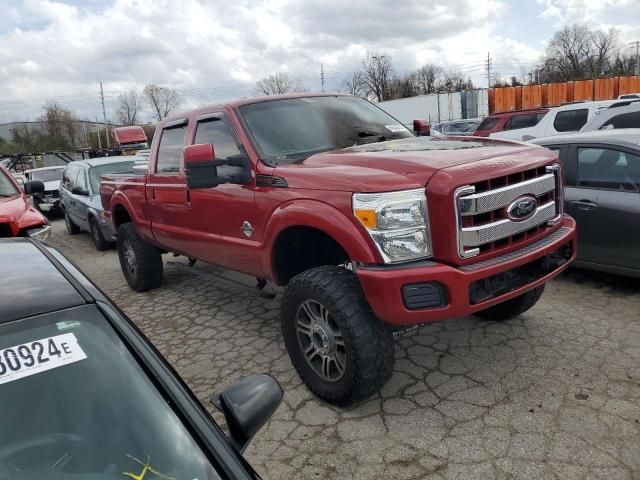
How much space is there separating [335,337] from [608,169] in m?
3.43

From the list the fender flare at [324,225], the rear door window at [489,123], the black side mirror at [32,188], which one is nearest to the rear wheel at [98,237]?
the black side mirror at [32,188]

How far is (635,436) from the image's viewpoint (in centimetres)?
279

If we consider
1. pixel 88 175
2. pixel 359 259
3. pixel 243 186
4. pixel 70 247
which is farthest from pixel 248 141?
pixel 70 247

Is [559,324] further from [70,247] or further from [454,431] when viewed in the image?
[70,247]

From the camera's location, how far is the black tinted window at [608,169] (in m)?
4.69

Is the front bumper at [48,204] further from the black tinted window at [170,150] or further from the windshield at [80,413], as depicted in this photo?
the windshield at [80,413]

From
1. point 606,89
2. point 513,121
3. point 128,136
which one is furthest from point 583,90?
point 128,136

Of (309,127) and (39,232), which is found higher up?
(309,127)

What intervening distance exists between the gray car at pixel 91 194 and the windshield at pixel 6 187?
1.93 metres

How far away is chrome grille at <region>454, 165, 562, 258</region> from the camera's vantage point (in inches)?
113

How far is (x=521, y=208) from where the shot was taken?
3135mm

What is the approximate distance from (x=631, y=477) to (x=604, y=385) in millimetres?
898

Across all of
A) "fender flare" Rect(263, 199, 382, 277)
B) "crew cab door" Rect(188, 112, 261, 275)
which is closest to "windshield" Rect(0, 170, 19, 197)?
"crew cab door" Rect(188, 112, 261, 275)

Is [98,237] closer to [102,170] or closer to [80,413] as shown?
[102,170]
